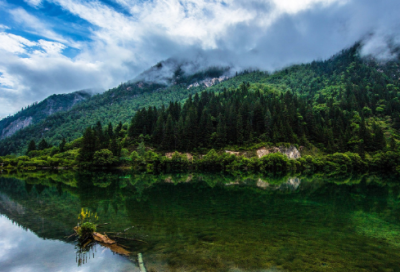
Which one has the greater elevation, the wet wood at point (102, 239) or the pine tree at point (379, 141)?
the pine tree at point (379, 141)

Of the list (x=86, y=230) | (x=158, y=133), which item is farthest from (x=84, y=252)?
(x=158, y=133)

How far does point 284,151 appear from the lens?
87438 mm

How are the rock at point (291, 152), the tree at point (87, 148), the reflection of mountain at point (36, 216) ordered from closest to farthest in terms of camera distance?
the reflection of mountain at point (36, 216) < the tree at point (87, 148) < the rock at point (291, 152)

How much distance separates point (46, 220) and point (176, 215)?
10298mm

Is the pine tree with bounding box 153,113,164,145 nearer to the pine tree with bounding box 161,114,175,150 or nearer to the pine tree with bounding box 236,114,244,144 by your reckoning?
the pine tree with bounding box 161,114,175,150

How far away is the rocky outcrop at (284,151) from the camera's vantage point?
A: 85.4 metres

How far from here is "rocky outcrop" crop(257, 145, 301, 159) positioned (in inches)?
3364


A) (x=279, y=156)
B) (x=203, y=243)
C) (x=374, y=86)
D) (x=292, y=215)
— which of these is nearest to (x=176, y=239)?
(x=203, y=243)

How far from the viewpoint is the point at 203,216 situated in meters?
18.4

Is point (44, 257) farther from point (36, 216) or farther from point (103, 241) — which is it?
point (36, 216)

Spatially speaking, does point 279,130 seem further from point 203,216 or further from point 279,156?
point 203,216

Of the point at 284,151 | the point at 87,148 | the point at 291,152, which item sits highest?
the point at 284,151

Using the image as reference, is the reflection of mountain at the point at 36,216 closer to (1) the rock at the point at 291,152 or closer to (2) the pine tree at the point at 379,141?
(1) the rock at the point at 291,152

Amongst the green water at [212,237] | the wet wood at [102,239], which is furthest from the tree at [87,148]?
the wet wood at [102,239]
